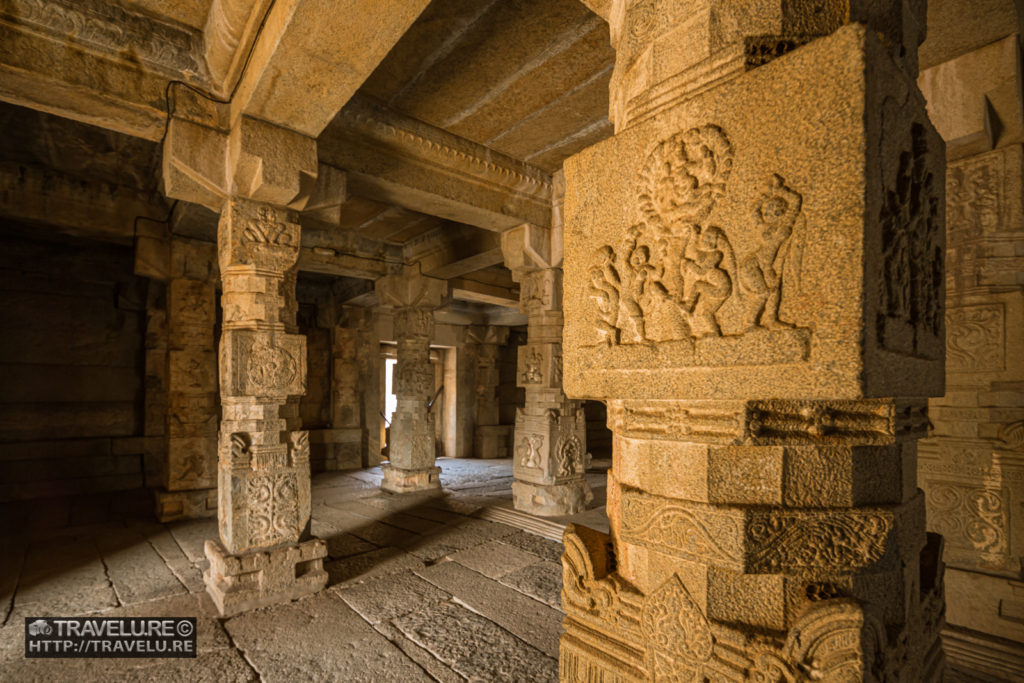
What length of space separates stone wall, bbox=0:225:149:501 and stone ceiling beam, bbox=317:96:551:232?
4.69 m

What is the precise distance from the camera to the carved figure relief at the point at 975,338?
2.47 m

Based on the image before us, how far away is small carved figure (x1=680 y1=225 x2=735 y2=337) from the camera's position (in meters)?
1.08

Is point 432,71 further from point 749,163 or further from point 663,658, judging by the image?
point 663,658

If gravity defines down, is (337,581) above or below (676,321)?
below

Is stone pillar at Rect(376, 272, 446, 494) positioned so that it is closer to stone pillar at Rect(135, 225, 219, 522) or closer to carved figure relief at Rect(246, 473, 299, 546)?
stone pillar at Rect(135, 225, 219, 522)

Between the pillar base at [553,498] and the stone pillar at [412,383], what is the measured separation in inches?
65.9

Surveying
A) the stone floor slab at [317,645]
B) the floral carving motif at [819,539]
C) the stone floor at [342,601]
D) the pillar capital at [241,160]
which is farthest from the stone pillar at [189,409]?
the floral carving motif at [819,539]

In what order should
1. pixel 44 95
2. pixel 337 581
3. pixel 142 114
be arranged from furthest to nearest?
1. pixel 337 581
2. pixel 142 114
3. pixel 44 95

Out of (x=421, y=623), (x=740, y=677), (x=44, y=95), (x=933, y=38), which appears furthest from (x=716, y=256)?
(x=44, y=95)

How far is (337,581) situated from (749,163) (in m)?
3.64

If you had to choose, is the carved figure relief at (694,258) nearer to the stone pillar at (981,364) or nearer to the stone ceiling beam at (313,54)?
the stone ceiling beam at (313,54)

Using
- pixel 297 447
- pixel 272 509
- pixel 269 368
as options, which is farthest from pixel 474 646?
pixel 269 368

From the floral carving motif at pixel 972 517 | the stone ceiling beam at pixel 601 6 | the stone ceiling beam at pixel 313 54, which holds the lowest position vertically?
the floral carving motif at pixel 972 517

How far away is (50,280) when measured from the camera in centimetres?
600
